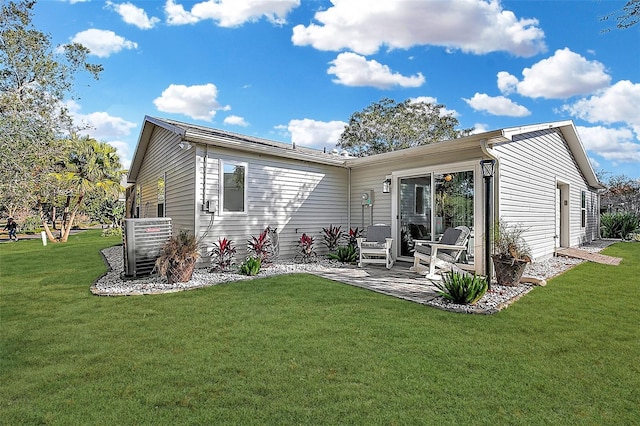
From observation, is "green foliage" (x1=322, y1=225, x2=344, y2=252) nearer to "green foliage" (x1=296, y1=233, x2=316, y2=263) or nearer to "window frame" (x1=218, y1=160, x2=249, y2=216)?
"green foliage" (x1=296, y1=233, x2=316, y2=263)

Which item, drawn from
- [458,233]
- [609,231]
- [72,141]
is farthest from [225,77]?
[609,231]

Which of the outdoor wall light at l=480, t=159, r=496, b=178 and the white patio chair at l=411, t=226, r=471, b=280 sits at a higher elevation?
the outdoor wall light at l=480, t=159, r=496, b=178

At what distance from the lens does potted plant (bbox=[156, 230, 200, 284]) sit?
586cm

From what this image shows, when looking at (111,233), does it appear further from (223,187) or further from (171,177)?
(223,187)

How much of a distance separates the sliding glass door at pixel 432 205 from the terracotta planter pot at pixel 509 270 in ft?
3.77

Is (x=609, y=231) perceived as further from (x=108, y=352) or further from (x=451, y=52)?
(x=108, y=352)

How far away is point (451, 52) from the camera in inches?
541

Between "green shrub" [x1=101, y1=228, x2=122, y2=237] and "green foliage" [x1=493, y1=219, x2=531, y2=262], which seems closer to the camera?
"green foliage" [x1=493, y1=219, x2=531, y2=262]

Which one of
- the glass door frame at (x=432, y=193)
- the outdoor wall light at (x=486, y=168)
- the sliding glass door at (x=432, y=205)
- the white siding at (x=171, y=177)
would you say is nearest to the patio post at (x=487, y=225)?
the outdoor wall light at (x=486, y=168)

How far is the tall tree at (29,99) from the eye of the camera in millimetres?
9258

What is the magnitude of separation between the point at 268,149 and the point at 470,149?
4411mm

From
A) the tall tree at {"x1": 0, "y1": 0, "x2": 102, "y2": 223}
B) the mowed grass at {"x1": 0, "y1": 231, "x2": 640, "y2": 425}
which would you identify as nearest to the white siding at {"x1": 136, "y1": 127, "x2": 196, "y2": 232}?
the tall tree at {"x1": 0, "y1": 0, "x2": 102, "y2": 223}

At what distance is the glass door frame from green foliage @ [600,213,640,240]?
45.3ft

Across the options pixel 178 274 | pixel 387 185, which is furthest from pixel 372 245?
pixel 178 274
